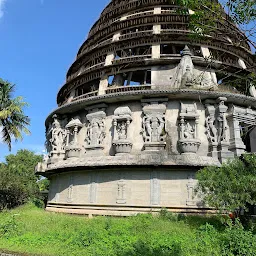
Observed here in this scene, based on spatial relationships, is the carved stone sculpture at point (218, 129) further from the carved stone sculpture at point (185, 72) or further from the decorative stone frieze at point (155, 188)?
the decorative stone frieze at point (155, 188)

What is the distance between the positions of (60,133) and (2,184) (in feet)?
32.1

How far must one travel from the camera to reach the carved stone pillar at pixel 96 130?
50.8ft

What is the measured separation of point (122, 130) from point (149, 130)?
1569 millimetres

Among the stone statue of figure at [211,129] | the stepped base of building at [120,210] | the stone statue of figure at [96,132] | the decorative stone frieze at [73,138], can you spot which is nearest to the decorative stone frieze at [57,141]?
the decorative stone frieze at [73,138]

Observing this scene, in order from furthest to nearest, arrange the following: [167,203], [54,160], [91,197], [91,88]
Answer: [91,88] → [54,160] → [91,197] → [167,203]

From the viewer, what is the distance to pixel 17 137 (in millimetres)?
18312

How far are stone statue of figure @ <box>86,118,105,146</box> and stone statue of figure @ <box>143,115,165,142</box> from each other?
266 centimetres

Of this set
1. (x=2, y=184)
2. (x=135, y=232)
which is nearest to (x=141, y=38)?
(x=135, y=232)

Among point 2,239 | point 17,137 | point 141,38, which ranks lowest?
point 2,239

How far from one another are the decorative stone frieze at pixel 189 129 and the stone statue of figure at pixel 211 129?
0.68 meters

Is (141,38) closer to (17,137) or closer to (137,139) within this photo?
(137,139)

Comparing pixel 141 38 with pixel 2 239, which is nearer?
pixel 2 239

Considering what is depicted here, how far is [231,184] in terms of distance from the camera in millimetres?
9320

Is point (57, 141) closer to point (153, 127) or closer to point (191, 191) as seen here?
point (153, 127)
